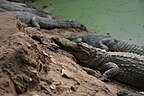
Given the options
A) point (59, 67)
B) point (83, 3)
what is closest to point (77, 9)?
point (83, 3)

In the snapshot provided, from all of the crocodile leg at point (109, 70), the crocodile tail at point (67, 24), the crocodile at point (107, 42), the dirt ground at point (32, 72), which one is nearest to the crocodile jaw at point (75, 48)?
the crocodile leg at point (109, 70)

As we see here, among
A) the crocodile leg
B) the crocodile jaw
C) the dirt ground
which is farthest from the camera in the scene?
the crocodile jaw

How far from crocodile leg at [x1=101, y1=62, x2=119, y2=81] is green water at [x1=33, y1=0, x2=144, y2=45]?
1.90m

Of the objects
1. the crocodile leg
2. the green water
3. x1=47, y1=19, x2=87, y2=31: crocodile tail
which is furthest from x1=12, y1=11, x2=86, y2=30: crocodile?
the crocodile leg

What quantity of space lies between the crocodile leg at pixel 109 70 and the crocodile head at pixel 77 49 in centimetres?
24

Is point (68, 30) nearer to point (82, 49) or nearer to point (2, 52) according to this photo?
point (82, 49)

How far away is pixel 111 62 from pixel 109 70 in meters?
0.24

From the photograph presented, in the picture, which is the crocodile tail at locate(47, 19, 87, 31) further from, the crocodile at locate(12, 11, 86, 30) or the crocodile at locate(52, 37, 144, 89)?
the crocodile at locate(52, 37, 144, 89)

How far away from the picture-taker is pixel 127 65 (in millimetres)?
4824

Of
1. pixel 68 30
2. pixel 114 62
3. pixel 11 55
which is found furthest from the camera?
pixel 68 30

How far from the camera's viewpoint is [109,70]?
184 inches

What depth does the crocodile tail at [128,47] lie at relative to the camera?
19.6 feet

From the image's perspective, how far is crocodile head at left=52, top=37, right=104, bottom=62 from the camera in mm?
4716

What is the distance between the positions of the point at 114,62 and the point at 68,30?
7.75ft
